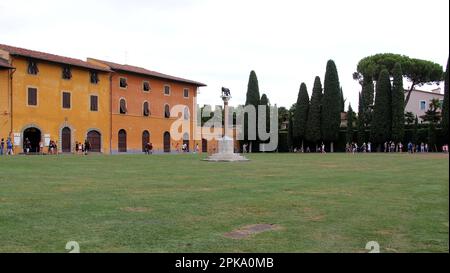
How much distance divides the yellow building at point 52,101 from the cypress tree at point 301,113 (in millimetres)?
23015

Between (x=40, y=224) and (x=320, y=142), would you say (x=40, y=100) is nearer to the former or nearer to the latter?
(x=320, y=142)

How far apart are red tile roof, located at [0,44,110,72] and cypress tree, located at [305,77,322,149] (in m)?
24.3

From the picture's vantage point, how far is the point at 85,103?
151 feet

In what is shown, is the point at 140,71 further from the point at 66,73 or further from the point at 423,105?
the point at 423,105

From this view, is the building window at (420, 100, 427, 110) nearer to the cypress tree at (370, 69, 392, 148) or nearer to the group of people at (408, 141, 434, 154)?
the group of people at (408, 141, 434, 154)

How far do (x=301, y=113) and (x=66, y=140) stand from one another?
91.7 ft

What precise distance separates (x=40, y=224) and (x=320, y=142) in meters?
53.7

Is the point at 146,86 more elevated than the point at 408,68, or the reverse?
the point at 408,68

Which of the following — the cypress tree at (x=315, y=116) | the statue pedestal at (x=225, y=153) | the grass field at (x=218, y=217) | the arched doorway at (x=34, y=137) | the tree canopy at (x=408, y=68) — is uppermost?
the tree canopy at (x=408, y=68)

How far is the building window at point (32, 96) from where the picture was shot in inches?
1626

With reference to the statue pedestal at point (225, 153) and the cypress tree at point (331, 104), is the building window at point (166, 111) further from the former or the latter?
the statue pedestal at point (225, 153)

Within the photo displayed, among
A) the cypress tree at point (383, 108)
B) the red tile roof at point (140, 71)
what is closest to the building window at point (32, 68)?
the red tile roof at point (140, 71)

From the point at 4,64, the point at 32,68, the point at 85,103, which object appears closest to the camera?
Answer: the point at 4,64

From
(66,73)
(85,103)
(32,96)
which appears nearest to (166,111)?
(85,103)
